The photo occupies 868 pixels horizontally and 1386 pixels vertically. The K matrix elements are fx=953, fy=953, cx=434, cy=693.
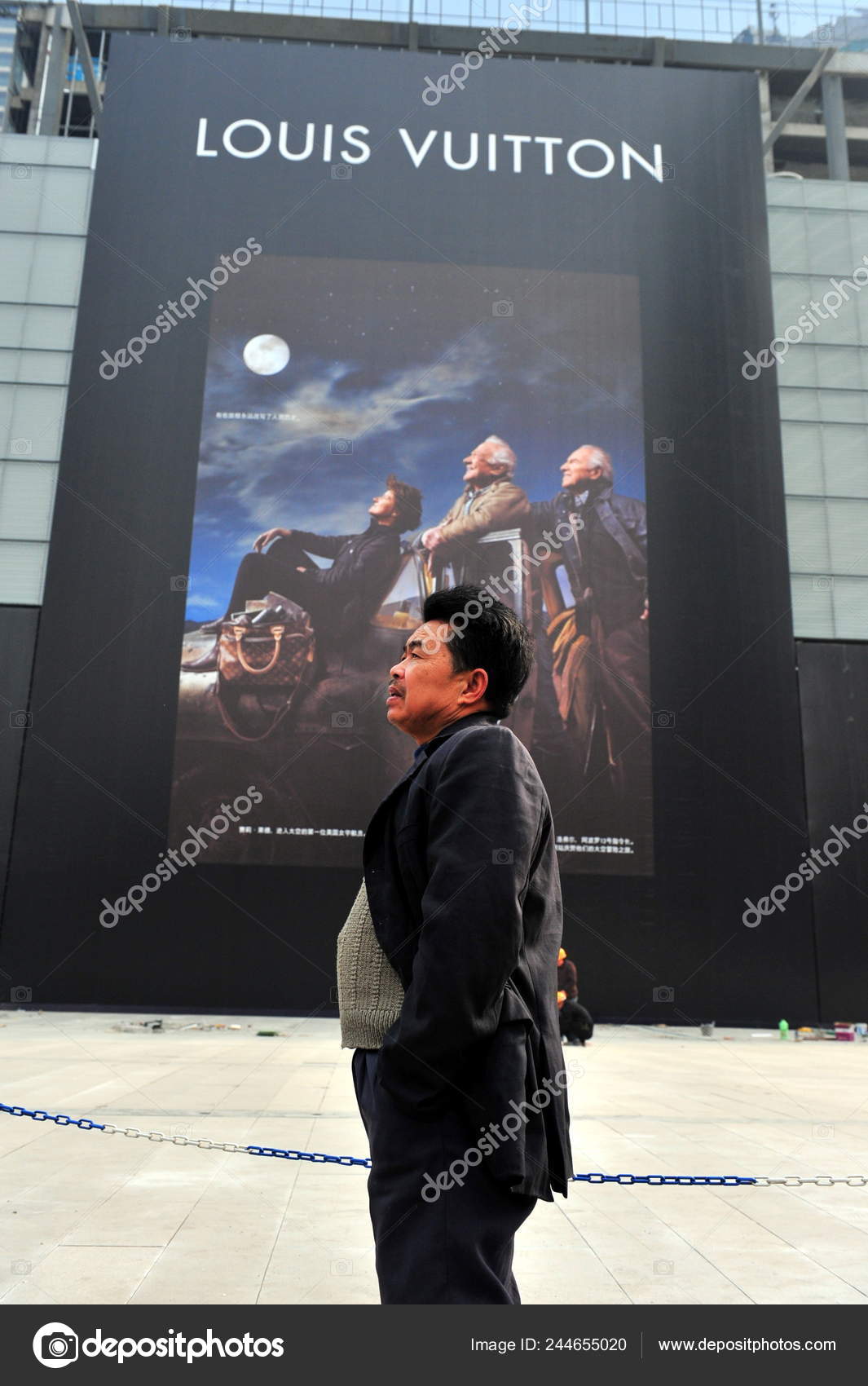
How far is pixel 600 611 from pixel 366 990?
10.9 meters

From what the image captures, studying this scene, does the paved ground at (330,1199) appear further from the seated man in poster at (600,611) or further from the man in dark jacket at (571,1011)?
the seated man in poster at (600,611)

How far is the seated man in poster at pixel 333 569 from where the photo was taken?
11766 mm

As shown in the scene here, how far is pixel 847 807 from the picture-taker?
12266 mm

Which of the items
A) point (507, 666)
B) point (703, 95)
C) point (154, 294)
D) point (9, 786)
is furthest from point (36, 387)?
point (507, 666)

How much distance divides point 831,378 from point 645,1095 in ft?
39.0

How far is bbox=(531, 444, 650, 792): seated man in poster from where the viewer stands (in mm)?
11711

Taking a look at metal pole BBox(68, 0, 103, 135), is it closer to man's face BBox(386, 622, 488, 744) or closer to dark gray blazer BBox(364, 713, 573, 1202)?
man's face BBox(386, 622, 488, 744)

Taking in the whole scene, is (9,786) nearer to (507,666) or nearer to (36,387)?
(36,387)

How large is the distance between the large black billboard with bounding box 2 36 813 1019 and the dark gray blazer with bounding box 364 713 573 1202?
32.6 feet

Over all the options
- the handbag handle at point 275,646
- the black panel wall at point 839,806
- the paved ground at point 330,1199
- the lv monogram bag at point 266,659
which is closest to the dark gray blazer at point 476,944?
the paved ground at point 330,1199

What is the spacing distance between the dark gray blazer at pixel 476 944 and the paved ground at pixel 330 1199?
1.41m
